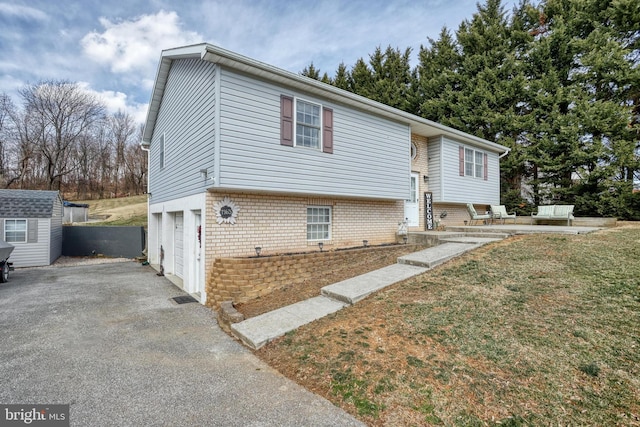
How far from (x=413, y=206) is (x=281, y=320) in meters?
8.91

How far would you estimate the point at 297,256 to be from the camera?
7516 mm

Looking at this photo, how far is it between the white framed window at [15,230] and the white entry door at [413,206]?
16.6 m

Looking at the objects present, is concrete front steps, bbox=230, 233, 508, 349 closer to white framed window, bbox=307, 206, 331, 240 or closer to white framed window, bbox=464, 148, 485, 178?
white framed window, bbox=307, 206, 331, 240

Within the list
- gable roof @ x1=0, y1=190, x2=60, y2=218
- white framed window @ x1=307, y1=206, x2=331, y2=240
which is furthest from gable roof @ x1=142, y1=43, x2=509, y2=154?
gable roof @ x1=0, y1=190, x2=60, y2=218

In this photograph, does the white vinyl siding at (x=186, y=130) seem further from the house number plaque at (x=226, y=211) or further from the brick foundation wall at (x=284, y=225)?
the brick foundation wall at (x=284, y=225)

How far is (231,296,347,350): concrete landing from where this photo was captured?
15.4ft

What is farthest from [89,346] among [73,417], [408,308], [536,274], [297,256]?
[536,274]

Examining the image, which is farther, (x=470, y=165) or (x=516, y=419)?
(x=470, y=165)

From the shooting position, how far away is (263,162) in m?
7.09

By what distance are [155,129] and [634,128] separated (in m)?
22.4

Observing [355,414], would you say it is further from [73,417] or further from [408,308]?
[73,417]

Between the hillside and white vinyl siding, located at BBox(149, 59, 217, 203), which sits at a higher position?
white vinyl siding, located at BBox(149, 59, 217, 203)
